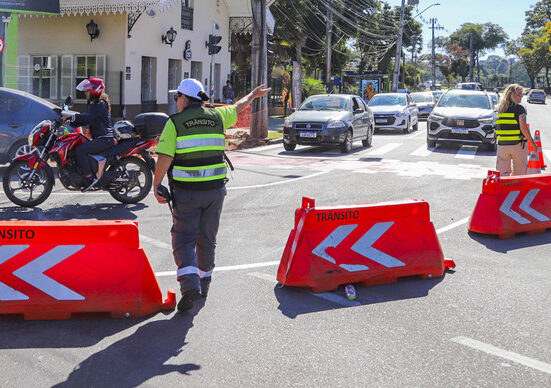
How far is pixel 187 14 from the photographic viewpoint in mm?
28969

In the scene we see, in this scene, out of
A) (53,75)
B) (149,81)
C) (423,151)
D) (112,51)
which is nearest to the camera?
(423,151)

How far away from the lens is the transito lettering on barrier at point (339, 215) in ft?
20.0

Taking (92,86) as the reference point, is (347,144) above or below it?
below

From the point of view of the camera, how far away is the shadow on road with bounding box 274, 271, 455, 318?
5621 mm

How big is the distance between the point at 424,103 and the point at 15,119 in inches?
1077

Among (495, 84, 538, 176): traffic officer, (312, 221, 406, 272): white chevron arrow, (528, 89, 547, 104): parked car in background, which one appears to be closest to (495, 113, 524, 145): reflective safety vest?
(495, 84, 538, 176): traffic officer

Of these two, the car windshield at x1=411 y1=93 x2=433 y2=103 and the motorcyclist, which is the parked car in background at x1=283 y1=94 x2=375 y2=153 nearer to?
the motorcyclist

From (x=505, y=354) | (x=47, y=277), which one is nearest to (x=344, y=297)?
(x=505, y=354)

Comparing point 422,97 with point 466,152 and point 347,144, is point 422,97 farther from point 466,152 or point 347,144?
point 347,144

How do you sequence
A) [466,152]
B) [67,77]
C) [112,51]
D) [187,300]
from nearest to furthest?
1. [187,300]
2. [466,152]
3. [112,51]
4. [67,77]

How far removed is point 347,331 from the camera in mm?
5078

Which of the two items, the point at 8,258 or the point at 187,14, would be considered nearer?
the point at 8,258

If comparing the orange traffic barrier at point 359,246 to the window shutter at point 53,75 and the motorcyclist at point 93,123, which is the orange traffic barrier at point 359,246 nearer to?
the motorcyclist at point 93,123

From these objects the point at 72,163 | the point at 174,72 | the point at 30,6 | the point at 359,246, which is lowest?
the point at 359,246
